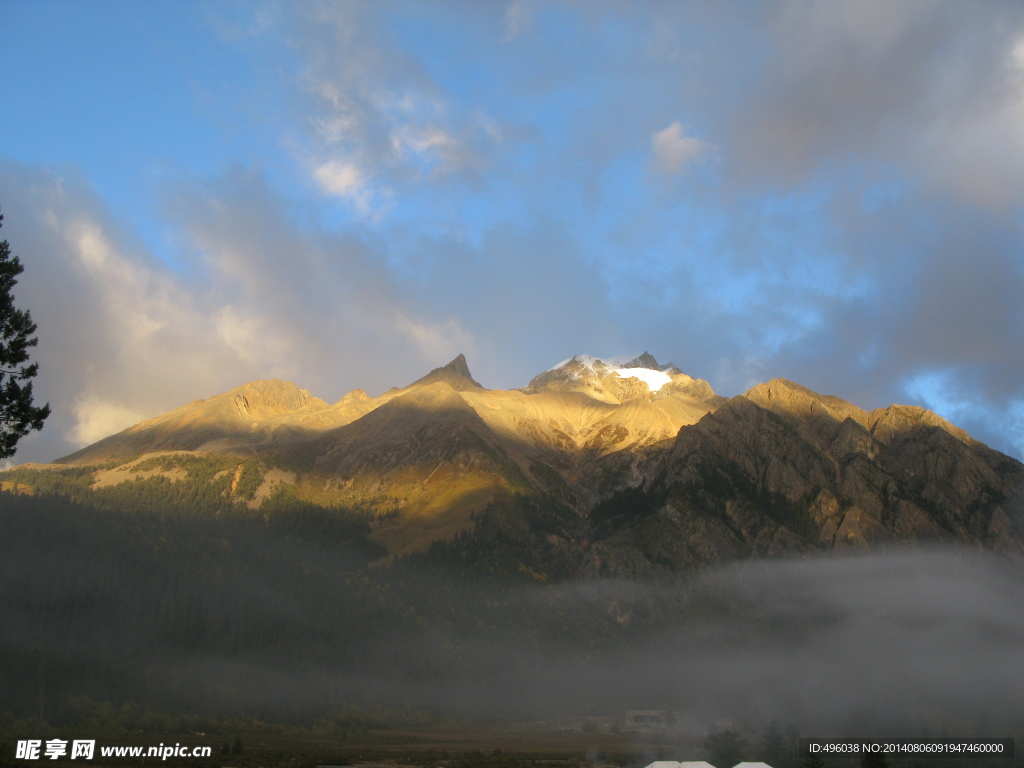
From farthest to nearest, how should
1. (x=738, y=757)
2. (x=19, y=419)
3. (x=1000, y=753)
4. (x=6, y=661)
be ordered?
(x=6, y=661) < (x=1000, y=753) < (x=738, y=757) < (x=19, y=419)

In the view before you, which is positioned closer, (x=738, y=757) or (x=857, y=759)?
(x=738, y=757)

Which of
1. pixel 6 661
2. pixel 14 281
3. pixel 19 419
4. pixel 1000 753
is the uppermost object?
pixel 14 281

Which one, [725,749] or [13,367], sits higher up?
[13,367]

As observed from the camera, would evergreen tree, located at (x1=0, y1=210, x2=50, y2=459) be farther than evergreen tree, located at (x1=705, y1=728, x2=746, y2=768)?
No

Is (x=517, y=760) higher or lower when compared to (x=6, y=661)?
lower

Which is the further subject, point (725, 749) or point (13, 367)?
point (725, 749)

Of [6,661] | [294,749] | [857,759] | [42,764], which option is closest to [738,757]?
[857,759]

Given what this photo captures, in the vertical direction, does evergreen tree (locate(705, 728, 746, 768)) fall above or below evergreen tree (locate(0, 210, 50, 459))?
below

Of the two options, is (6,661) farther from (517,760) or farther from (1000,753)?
(1000,753)

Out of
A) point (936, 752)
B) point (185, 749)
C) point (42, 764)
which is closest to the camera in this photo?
point (42, 764)

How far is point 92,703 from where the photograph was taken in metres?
192

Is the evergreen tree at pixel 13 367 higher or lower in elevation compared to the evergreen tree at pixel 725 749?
higher

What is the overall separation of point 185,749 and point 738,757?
95.4 m

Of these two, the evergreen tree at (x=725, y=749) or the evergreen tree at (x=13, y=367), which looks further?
the evergreen tree at (x=725, y=749)
